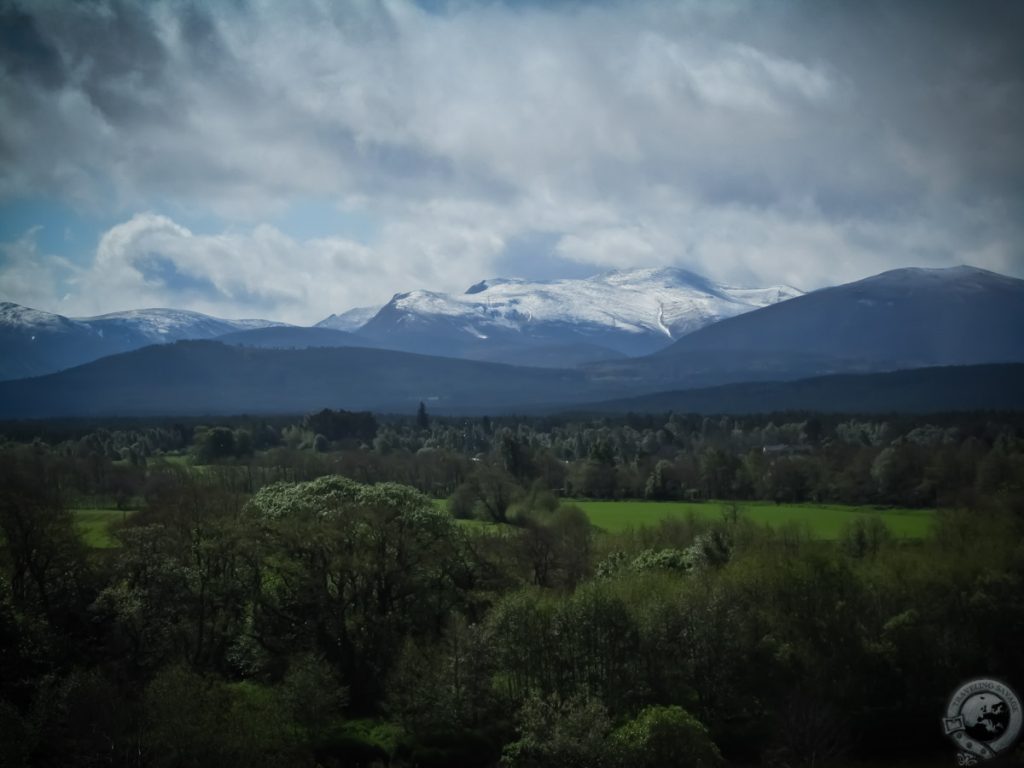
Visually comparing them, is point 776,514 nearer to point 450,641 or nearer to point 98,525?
point 450,641

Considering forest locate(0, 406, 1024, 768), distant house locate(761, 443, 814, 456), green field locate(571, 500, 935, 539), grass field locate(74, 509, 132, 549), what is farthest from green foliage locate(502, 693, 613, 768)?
distant house locate(761, 443, 814, 456)

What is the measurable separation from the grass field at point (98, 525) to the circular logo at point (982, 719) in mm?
35341

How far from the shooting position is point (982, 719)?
30281 mm

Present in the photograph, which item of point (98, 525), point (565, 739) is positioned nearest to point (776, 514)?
point (98, 525)

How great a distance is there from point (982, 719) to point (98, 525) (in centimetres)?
5187

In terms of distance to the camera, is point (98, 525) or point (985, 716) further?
point (98, 525)

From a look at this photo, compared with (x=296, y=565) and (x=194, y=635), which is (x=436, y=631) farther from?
(x=194, y=635)

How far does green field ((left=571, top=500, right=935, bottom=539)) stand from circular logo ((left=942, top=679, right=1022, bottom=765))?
2589 centimetres

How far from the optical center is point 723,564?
148ft

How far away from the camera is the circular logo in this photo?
28.1 m

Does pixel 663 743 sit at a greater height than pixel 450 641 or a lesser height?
lesser

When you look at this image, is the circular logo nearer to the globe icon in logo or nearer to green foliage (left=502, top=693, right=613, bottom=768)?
the globe icon in logo

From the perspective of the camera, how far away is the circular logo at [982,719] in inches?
1105

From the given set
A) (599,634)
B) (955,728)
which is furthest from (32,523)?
(955,728)
